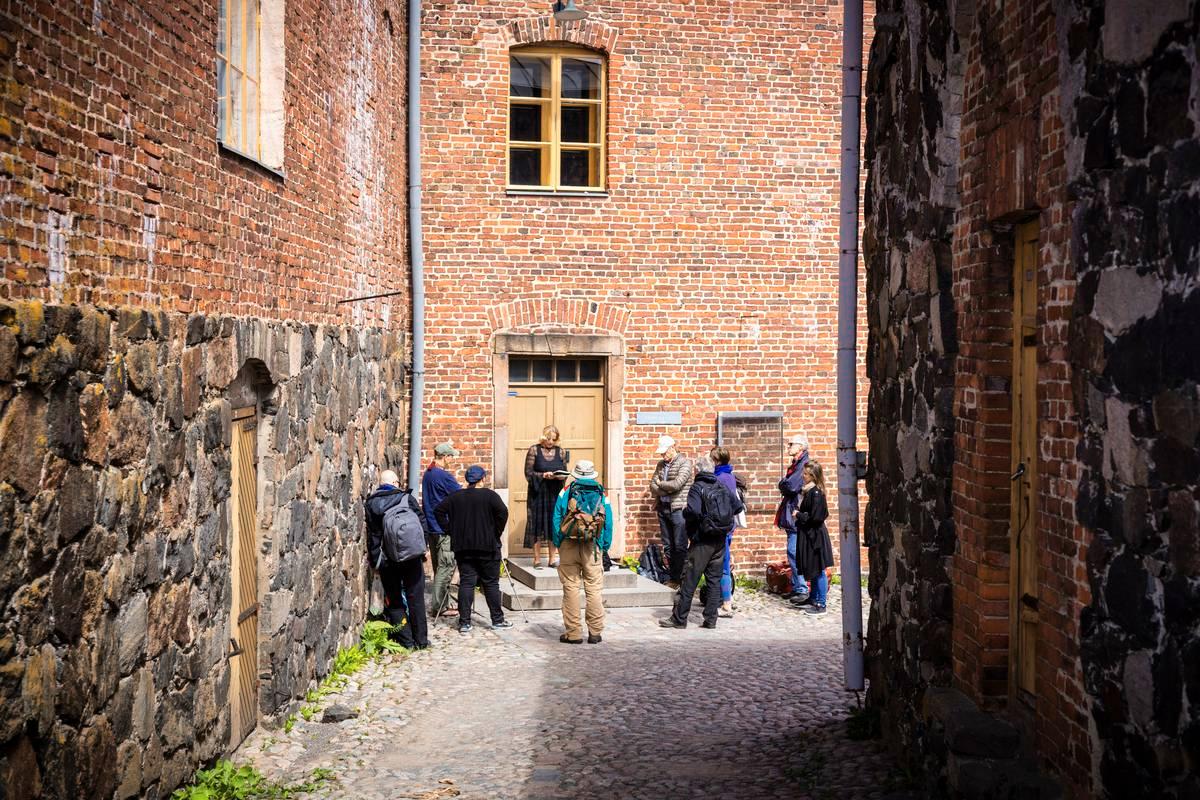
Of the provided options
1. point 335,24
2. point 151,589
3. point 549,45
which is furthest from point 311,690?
point 549,45

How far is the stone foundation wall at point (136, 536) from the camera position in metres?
5.02

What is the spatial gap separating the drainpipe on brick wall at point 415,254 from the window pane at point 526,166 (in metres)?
1.18

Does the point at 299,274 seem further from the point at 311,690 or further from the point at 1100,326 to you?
the point at 1100,326

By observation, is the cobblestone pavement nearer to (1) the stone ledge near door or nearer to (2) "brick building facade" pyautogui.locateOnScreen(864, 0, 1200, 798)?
(2) "brick building facade" pyautogui.locateOnScreen(864, 0, 1200, 798)

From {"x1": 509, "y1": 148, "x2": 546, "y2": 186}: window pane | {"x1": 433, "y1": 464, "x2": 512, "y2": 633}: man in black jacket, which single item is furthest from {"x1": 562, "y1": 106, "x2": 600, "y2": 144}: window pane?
{"x1": 433, "y1": 464, "x2": 512, "y2": 633}: man in black jacket

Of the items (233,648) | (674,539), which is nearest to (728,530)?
(674,539)

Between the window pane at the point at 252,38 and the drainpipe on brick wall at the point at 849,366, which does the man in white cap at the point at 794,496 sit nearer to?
the drainpipe on brick wall at the point at 849,366

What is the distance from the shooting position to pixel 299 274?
9.77 metres

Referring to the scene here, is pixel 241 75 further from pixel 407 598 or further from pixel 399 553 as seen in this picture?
pixel 407 598

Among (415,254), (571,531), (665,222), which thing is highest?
(665,222)

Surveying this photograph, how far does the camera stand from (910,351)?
7.88 metres

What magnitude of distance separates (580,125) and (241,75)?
756 centimetres

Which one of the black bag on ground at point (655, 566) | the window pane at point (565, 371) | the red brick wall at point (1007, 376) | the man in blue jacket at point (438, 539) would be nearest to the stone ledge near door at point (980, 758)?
the red brick wall at point (1007, 376)

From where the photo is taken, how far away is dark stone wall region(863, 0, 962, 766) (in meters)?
7.26
